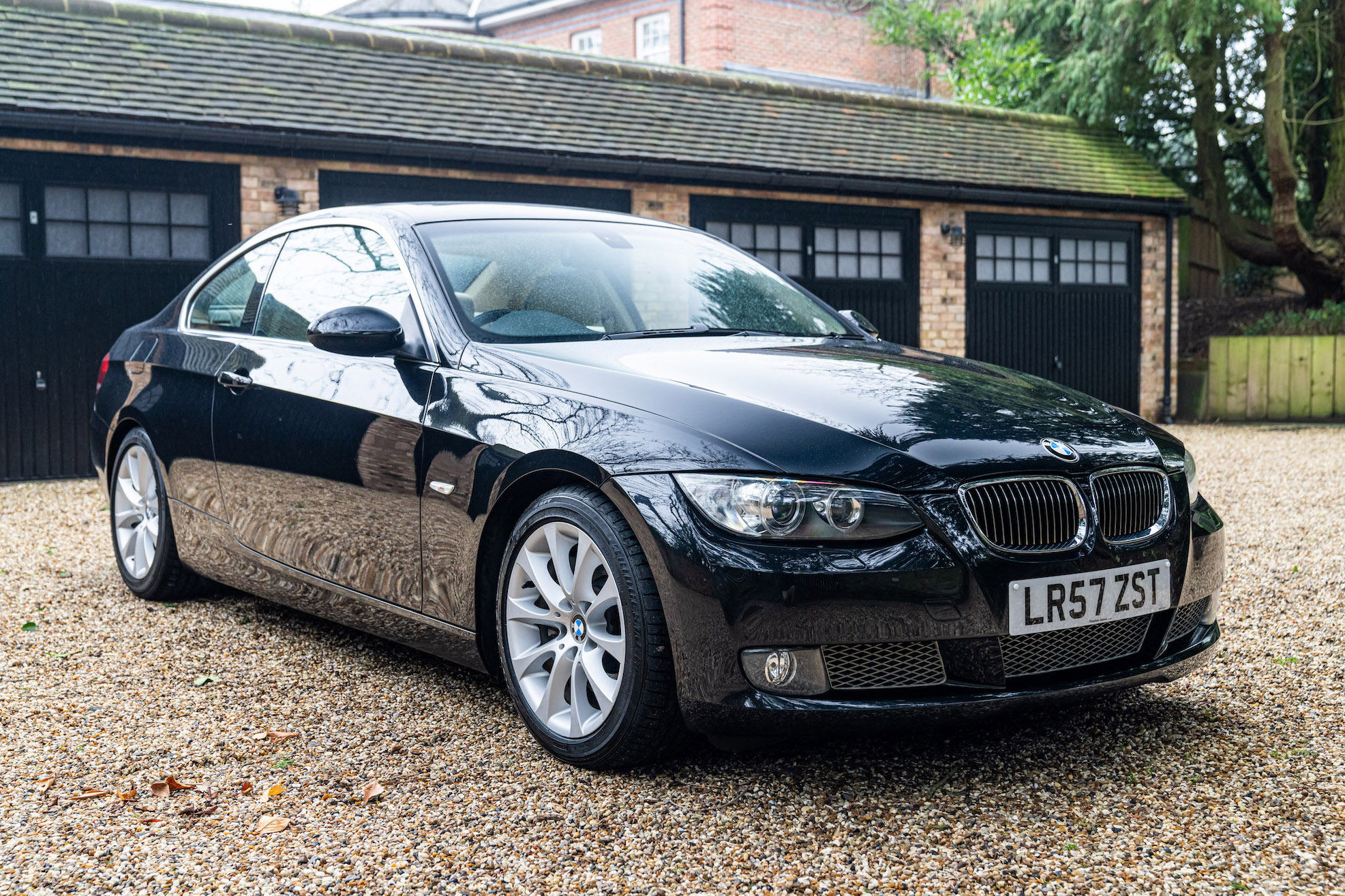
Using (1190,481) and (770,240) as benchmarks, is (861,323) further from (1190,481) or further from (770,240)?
(770,240)

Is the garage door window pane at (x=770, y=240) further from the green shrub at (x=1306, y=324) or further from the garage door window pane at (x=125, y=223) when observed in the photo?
the green shrub at (x=1306, y=324)

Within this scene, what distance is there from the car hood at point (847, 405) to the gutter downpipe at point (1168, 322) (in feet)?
48.7

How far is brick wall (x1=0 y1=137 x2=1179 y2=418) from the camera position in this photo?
11.4 meters

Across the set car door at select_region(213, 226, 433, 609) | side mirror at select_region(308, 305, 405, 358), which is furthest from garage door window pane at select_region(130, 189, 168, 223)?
side mirror at select_region(308, 305, 405, 358)

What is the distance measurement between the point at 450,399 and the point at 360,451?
432mm

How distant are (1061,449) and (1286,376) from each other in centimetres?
1493

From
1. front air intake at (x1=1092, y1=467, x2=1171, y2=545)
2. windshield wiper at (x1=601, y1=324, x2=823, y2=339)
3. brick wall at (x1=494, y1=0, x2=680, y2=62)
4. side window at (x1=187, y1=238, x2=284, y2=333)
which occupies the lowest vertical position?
front air intake at (x1=1092, y1=467, x2=1171, y2=545)

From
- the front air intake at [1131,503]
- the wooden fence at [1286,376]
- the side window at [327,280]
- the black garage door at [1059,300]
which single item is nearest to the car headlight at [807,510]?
the front air intake at [1131,503]

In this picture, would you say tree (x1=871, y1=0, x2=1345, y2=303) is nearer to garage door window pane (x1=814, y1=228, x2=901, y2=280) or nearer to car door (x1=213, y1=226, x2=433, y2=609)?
garage door window pane (x1=814, y1=228, x2=901, y2=280)

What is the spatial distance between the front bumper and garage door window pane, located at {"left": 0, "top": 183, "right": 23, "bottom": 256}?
9364mm

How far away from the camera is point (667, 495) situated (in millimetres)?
2957

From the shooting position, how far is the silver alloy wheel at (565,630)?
3143mm

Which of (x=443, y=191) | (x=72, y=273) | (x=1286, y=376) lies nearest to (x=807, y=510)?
(x=72, y=273)

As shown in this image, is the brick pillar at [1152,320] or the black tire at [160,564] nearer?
the black tire at [160,564]
